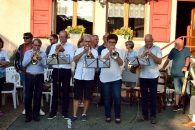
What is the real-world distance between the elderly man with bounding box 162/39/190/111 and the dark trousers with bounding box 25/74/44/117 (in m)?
3.02

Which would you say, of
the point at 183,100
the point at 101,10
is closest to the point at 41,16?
the point at 101,10

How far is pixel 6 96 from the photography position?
11.0m

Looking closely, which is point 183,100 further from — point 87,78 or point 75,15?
point 75,15

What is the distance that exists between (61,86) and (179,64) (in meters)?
2.87

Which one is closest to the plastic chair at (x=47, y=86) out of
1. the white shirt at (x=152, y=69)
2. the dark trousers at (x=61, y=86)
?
the dark trousers at (x=61, y=86)

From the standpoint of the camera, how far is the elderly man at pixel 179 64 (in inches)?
396

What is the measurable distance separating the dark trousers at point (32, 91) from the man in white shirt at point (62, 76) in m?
0.31

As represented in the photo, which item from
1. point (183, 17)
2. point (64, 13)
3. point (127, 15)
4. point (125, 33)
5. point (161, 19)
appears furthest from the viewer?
point (183, 17)

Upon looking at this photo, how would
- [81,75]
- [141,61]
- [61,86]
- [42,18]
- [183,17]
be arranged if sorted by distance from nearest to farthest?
[141,61] → [81,75] → [61,86] → [42,18] → [183,17]

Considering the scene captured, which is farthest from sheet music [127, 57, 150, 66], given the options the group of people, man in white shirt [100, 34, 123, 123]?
man in white shirt [100, 34, 123, 123]

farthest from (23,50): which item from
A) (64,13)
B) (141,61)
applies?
(64,13)

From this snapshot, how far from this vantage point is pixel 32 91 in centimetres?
878

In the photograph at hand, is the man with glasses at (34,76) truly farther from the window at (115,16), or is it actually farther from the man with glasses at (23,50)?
the window at (115,16)

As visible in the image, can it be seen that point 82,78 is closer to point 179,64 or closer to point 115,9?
point 179,64
